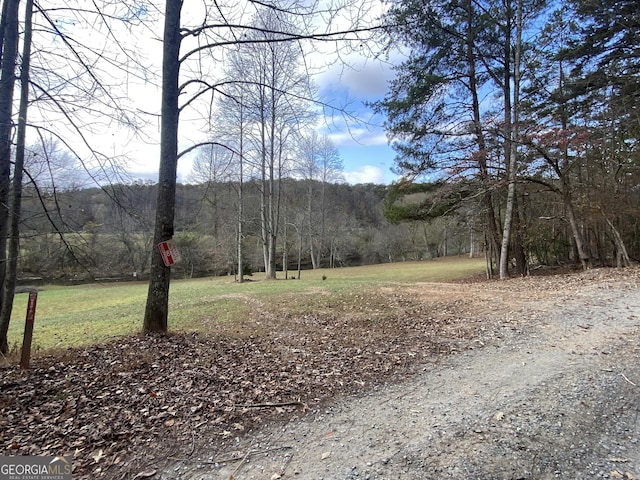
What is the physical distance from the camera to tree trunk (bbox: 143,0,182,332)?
4.87m

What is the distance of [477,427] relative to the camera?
2.45 metres

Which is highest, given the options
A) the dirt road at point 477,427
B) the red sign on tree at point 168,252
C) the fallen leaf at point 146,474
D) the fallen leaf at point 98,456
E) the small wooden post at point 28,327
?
the red sign on tree at point 168,252

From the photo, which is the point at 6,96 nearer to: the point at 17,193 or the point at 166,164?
the point at 17,193

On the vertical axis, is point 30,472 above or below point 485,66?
below

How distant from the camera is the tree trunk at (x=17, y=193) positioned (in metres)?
3.86

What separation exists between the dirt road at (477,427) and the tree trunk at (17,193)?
3862mm

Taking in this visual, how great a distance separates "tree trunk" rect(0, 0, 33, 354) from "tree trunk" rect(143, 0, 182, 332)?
59.8 inches

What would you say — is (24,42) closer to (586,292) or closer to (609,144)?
(586,292)

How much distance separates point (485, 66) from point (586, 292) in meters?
9.36

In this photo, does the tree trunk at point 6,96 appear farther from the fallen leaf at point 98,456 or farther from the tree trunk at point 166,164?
the fallen leaf at point 98,456

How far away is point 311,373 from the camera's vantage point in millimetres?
3578

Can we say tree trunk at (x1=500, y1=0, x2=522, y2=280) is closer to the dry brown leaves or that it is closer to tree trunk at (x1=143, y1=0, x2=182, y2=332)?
the dry brown leaves

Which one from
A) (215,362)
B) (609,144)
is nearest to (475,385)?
(215,362)

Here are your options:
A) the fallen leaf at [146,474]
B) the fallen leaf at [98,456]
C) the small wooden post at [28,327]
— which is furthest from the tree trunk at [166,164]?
the fallen leaf at [146,474]
